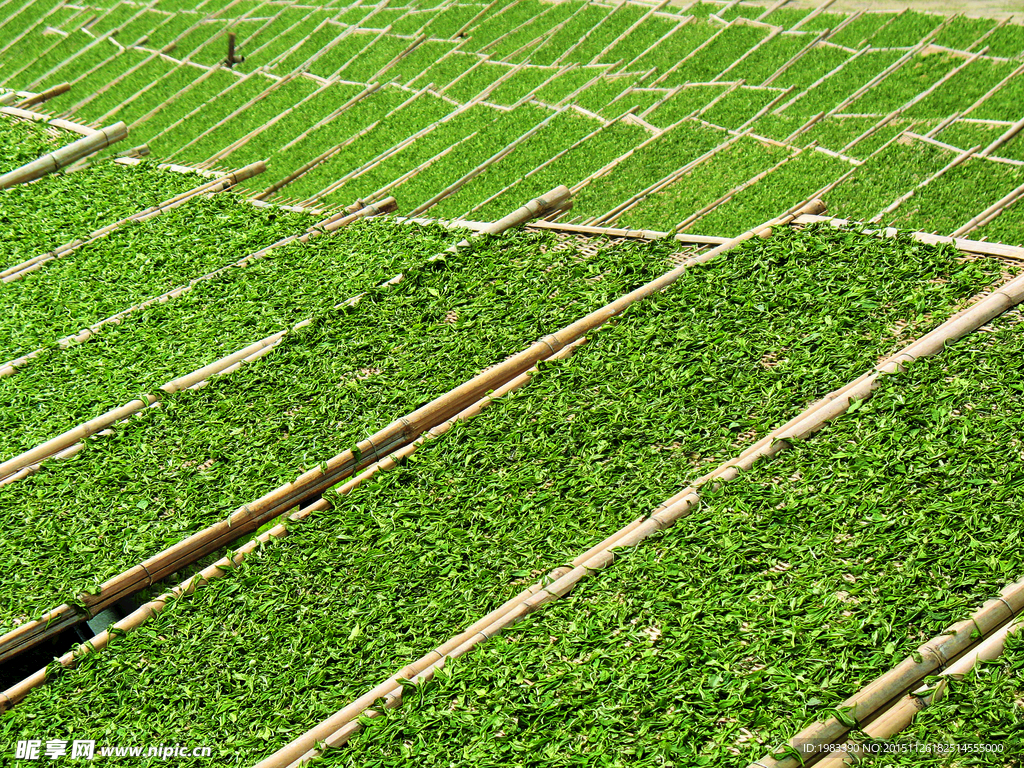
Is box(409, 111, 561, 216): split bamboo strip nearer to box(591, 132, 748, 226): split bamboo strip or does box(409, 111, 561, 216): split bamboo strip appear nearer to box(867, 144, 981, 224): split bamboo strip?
box(591, 132, 748, 226): split bamboo strip

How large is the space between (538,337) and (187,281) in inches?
103

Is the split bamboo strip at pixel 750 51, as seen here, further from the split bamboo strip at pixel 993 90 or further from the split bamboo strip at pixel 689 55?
the split bamboo strip at pixel 993 90

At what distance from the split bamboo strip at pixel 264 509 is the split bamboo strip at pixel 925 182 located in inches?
108

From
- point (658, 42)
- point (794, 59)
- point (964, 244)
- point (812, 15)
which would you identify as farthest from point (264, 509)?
point (812, 15)

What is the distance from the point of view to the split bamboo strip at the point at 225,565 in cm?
386

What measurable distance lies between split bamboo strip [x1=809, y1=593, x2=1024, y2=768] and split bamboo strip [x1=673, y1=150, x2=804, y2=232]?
4102 millimetres

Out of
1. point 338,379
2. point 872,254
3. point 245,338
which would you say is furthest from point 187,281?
point 872,254

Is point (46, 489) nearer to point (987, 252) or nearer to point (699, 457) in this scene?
point (699, 457)

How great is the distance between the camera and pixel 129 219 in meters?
7.00

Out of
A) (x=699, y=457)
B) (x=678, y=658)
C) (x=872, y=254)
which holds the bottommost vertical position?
(x=678, y=658)

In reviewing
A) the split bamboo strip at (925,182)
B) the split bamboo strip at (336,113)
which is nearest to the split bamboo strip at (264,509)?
the split bamboo strip at (925,182)

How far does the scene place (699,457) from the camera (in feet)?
13.4

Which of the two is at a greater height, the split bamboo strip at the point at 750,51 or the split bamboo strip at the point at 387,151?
the split bamboo strip at the point at 750,51

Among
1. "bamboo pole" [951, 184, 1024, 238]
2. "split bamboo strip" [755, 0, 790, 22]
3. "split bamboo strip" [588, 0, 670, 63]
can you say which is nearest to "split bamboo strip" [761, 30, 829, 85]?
"split bamboo strip" [755, 0, 790, 22]
